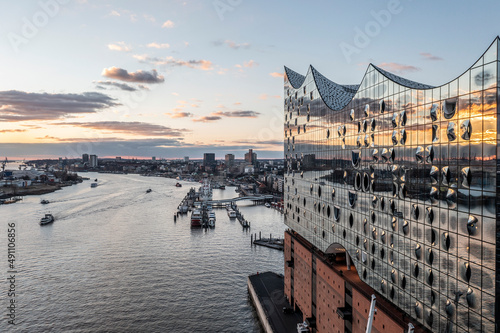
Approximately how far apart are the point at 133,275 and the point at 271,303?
668 inches

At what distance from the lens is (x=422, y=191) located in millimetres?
13391

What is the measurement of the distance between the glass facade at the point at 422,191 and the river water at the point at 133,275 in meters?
15.4

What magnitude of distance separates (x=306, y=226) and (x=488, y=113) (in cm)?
1805

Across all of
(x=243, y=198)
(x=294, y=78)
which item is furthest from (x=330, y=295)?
(x=243, y=198)

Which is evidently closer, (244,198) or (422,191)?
(422,191)

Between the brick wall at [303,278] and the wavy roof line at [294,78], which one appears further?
the wavy roof line at [294,78]

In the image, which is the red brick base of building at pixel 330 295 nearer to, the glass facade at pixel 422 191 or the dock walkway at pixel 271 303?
the glass facade at pixel 422 191

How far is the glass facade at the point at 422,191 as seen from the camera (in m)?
10.5

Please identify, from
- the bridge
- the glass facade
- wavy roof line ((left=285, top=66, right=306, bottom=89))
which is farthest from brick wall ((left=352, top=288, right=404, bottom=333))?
the bridge

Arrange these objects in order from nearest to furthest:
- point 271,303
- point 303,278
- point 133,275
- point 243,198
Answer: point 303,278 → point 271,303 → point 133,275 → point 243,198

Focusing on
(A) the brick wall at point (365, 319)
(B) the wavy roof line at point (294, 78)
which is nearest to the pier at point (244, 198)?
(B) the wavy roof line at point (294, 78)

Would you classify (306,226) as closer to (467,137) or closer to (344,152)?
(344,152)

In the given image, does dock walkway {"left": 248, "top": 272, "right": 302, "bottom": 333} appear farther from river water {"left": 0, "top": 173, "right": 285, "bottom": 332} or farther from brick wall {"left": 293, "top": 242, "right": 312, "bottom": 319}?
river water {"left": 0, "top": 173, "right": 285, "bottom": 332}

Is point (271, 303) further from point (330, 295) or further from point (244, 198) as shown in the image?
point (244, 198)
